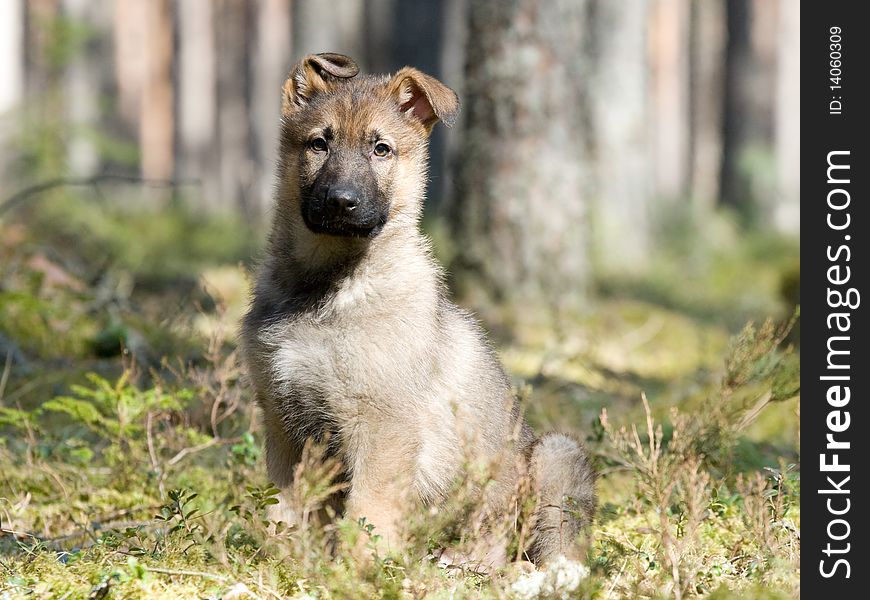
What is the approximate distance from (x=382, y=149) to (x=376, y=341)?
3.21ft

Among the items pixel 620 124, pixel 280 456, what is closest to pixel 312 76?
pixel 280 456

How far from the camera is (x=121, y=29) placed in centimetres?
3250

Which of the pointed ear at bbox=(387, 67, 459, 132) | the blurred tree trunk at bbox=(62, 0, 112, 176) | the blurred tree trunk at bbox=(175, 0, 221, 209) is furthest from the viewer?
the blurred tree trunk at bbox=(175, 0, 221, 209)

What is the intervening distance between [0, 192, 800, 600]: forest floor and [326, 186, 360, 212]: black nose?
1035 mm

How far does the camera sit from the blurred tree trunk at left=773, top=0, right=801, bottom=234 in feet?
69.7

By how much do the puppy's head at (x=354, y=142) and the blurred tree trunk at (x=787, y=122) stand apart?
16971 mm

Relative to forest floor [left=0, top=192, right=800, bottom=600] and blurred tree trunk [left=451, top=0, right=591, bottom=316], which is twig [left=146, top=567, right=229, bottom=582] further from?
blurred tree trunk [left=451, top=0, right=591, bottom=316]

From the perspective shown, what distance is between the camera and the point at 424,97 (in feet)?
15.3

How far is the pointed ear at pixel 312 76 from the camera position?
4.64 m

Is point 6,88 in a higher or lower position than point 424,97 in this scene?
higher

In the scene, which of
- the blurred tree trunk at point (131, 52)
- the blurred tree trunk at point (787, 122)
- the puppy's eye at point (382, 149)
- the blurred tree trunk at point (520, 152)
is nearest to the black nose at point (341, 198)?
the puppy's eye at point (382, 149)

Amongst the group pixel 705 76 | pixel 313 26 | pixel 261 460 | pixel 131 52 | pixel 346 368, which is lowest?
pixel 261 460

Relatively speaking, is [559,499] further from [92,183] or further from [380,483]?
[92,183]

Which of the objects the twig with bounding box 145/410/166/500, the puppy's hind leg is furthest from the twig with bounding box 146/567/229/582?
the twig with bounding box 145/410/166/500
